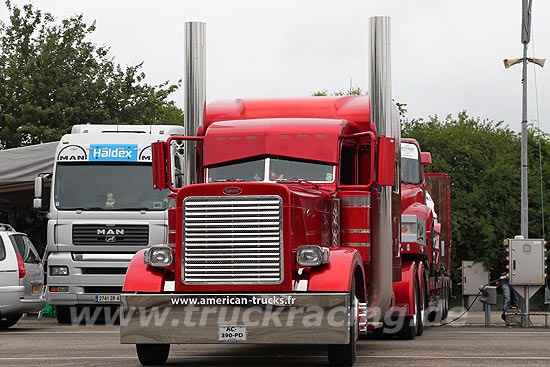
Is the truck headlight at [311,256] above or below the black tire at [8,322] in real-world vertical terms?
above

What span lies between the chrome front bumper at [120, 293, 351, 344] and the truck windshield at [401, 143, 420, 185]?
10.2m

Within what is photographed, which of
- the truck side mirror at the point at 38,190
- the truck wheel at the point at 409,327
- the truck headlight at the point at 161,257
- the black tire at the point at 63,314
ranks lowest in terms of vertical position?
the black tire at the point at 63,314

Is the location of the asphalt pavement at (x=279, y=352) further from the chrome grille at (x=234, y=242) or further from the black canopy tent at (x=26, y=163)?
the black canopy tent at (x=26, y=163)

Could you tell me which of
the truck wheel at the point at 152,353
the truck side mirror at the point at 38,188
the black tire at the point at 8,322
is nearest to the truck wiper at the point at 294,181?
the truck wheel at the point at 152,353

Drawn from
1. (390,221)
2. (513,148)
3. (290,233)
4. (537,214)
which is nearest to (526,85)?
(390,221)

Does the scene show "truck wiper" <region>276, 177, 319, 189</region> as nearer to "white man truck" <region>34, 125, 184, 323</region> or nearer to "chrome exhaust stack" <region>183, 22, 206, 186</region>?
"chrome exhaust stack" <region>183, 22, 206, 186</region>

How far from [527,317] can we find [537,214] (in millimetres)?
34974

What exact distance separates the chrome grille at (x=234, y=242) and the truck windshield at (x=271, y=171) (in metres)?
1.52

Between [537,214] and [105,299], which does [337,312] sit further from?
[537,214]

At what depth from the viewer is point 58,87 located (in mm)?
36750

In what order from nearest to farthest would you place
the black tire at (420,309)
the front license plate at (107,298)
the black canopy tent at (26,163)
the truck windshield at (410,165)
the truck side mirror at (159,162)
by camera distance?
the truck side mirror at (159,162)
the black tire at (420,309)
the front license plate at (107,298)
the truck windshield at (410,165)
the black canopy tent at (26,163)

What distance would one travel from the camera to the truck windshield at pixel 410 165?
2133 centimetres

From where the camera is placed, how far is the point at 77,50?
38.3 m

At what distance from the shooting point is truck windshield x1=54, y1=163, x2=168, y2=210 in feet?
69.2
